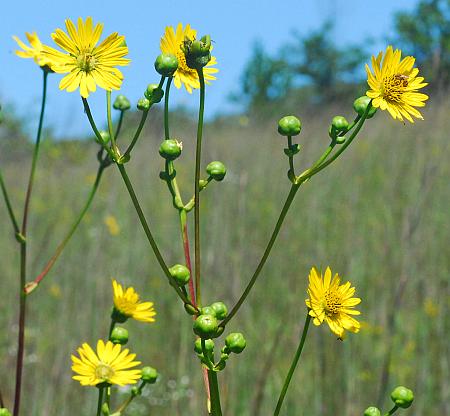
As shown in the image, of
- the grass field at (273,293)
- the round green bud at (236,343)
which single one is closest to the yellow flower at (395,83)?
the round green bud at (236,343)

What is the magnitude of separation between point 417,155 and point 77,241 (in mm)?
1878

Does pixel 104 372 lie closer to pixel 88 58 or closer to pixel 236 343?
pixel 236 343

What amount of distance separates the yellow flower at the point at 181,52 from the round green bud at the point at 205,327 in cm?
27

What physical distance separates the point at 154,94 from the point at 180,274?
0.66 ft

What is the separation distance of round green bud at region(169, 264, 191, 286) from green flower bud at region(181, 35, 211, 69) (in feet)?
0.68

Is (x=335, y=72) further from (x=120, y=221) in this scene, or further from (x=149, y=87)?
(x=149, y=87)

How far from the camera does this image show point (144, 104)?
0.72 meters

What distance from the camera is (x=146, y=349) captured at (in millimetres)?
2479

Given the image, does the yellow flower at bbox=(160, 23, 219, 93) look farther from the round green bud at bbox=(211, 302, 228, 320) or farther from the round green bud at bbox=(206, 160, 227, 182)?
the round green bud at bbox=(211, 302, 228, 320)

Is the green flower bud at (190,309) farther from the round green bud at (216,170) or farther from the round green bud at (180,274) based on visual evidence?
the round green bud at (216,170)

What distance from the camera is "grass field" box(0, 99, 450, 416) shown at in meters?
1.93

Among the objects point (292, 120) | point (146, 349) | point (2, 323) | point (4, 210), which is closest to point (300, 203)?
point (146, 349)

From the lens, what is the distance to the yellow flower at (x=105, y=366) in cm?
77

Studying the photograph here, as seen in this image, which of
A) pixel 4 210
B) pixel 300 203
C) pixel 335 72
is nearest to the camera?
pixel 300 203
